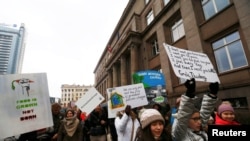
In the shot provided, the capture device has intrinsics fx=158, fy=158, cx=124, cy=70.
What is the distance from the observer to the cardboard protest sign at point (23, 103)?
9.23 feet

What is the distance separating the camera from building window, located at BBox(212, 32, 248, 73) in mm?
8195

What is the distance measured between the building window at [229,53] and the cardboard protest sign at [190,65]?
6402 mm

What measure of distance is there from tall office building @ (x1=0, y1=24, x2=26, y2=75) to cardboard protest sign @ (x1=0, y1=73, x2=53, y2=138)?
130289 mm

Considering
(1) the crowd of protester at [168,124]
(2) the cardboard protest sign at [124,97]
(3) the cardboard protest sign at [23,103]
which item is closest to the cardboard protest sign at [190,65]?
(1) the crowd of protester at [168,124]

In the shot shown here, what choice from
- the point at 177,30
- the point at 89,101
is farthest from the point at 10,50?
the point at 89,101

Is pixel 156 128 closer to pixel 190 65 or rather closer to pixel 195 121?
pixel 195 121

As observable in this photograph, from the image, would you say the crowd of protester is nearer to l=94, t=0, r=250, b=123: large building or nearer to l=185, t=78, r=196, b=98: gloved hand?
l=185, t=78, r=196, b=98: gloved hand

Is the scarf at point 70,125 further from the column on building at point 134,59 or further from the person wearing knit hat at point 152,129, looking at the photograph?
the column on building at point 134,59

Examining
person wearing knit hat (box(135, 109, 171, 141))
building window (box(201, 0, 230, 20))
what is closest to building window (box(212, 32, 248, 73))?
building window (box(201, 0, 230, 20))

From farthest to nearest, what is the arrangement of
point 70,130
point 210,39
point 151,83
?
point 210,39 → point 151,83 → point 70,130

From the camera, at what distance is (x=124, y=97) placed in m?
4.88

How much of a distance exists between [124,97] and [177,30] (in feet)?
35.9

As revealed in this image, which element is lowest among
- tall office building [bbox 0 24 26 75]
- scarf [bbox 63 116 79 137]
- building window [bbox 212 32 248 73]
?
scarf [bbox 63 116 79 137]

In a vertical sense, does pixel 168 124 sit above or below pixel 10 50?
below
